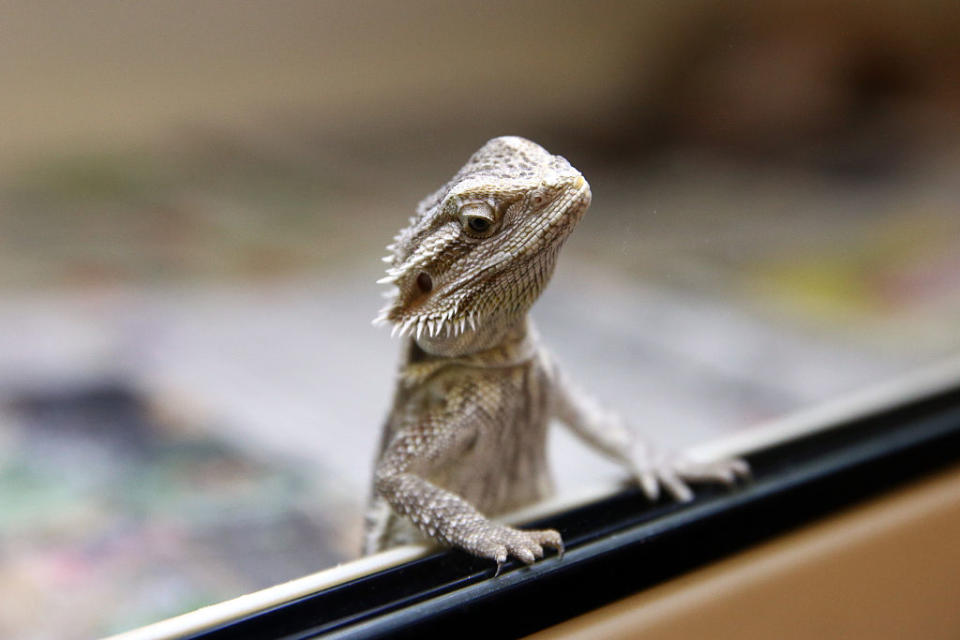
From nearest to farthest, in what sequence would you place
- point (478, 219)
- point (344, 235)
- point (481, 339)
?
point (478, 219), point (481, 339), point (344, 235)

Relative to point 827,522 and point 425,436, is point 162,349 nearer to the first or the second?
point 425,436

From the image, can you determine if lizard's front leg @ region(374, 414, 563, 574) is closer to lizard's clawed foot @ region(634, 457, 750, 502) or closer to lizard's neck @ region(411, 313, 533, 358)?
lizard's neck @ region(411, 313, 533, 358)

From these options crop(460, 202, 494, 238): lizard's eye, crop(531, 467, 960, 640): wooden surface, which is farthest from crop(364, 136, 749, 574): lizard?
crop(531, 467, 960, 640): wooden surface

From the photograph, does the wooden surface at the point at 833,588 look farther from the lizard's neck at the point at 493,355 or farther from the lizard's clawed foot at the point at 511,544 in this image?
the lizard's neck at the point at 493,355

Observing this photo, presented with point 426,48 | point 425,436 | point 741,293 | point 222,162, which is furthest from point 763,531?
point 222,162

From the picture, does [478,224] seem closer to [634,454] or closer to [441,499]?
[441,499]

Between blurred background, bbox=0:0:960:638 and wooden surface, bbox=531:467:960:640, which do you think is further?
blurred background, bbox=0:0:960:638

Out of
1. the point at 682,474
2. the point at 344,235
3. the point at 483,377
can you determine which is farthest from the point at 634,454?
the point at 344,235
